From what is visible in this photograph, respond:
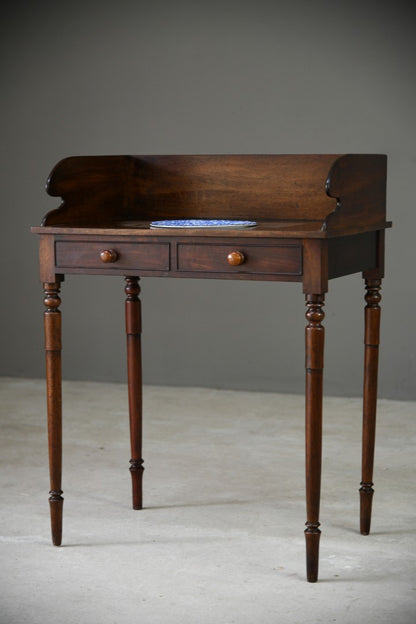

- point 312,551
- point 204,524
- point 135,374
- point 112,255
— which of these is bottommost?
point 204,524

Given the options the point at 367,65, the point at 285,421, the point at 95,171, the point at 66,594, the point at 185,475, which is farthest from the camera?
the point at 367,65

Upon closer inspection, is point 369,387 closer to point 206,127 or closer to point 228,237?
point 228,237

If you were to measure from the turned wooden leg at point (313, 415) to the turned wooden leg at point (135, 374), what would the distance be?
0.91 metres

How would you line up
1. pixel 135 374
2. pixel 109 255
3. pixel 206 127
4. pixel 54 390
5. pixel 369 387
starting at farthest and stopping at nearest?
1. pixel 206 127
2. pixel 135 374
3. pixel 369 387
4. pixel 54 390
5. pixel 109 255

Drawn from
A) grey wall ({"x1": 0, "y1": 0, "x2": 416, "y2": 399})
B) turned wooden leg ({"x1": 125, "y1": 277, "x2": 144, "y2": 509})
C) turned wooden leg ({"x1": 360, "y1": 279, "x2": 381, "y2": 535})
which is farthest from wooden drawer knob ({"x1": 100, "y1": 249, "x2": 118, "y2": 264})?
grey wall ({"x1": 0, "y1": 0, "x2": 416, "y2": 399})

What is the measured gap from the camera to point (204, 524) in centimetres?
355

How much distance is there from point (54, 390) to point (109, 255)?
50 centimetres

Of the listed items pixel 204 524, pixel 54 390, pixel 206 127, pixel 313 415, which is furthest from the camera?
pixel 206 127

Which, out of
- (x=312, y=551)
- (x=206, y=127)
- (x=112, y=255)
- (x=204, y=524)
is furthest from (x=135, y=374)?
(x=206, y=127)

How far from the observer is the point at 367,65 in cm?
560

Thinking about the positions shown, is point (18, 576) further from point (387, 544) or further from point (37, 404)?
point (37, 404)

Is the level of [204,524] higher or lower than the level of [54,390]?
lower

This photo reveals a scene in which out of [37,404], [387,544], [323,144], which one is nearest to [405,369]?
[323,144]

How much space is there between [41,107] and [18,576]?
12.6 ft
